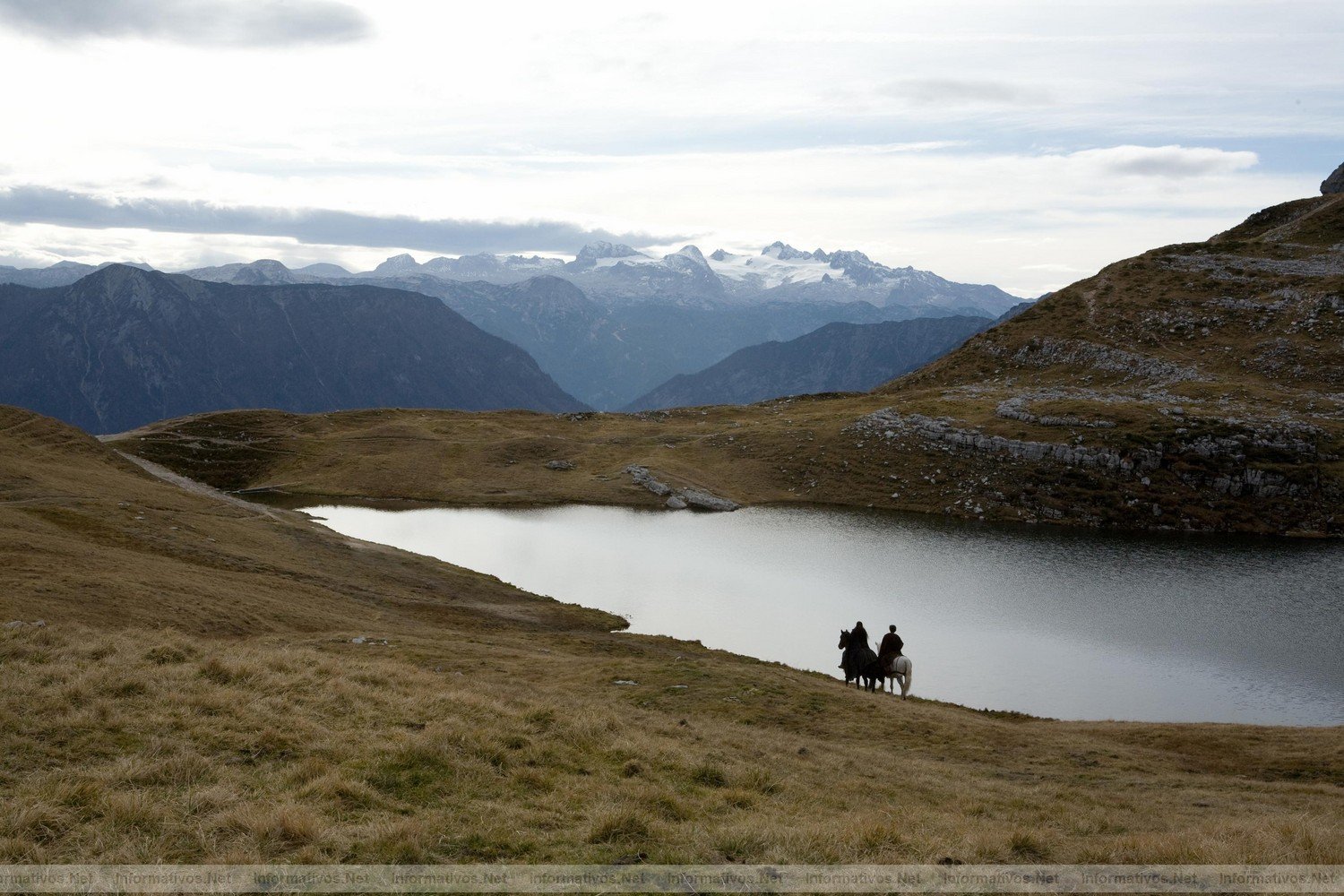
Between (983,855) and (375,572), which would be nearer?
(983,855)

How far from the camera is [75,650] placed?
68.8 ft

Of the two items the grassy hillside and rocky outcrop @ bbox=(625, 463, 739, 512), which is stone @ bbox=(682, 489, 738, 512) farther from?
the grassy hillside

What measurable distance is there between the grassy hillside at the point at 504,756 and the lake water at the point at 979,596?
36.6 feet

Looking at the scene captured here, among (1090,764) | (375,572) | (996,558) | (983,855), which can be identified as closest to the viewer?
(983,855)

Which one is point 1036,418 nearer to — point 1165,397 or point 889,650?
point 1165,397

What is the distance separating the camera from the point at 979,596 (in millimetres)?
65062

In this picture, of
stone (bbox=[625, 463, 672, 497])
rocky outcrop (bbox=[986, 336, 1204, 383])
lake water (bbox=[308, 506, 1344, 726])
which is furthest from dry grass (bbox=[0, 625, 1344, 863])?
rocky outcrop (bbox=[986, 336, 1204, 383])

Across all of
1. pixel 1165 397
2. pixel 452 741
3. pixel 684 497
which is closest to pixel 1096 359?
pixel 1165 397

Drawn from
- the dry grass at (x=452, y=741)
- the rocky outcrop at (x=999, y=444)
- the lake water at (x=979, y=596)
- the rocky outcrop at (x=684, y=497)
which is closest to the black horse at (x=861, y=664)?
the dry grass at (x=452, y=741)

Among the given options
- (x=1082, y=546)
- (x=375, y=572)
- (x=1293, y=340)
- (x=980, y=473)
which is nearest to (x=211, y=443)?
(x=375, y=572)

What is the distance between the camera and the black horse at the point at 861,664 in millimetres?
39000

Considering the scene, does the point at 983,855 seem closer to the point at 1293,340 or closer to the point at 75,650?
the point at 75,650

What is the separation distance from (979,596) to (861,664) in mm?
30110

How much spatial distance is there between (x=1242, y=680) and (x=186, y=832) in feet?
175
